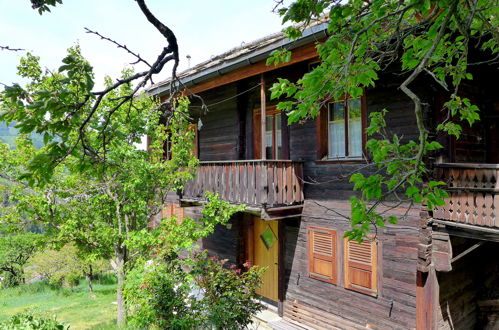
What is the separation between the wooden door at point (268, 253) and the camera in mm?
10219

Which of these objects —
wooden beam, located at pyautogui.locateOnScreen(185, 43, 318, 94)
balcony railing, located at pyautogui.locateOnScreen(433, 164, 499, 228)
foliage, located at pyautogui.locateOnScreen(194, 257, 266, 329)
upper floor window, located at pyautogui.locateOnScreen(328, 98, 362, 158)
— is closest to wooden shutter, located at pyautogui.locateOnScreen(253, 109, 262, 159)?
wooden beam, located at pyautogui.locateOnScreen(185, 43, 318, 94)

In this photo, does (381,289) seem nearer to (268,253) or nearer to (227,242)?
(268,253)

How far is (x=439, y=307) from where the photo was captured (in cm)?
678

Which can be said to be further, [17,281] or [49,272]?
[17,281]

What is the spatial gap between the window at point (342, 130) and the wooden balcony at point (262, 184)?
2.84 ft

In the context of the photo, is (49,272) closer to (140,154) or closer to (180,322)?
(140,154)

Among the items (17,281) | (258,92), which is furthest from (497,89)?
(17,281)

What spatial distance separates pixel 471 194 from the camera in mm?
5562

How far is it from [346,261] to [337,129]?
10.1ft

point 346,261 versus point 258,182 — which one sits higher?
point 258,182

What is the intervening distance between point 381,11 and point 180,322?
17.7 ft

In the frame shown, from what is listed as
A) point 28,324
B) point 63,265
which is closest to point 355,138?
point 28,324

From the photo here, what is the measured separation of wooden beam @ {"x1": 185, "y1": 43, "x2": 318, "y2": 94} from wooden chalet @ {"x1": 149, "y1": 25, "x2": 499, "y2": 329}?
27mm

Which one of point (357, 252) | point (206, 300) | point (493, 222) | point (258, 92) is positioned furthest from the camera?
point (258, 92)
